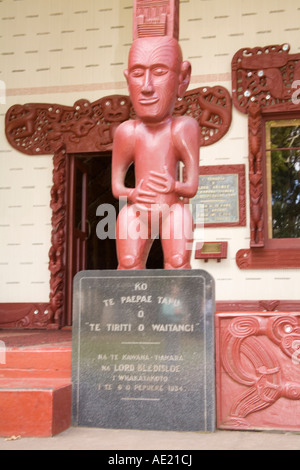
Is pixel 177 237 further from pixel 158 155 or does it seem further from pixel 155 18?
pixel 155 18

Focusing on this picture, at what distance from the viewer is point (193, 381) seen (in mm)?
2850

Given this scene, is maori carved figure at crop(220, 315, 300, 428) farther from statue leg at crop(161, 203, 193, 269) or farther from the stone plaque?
statue leg at crop(161, 203, 193, 269)

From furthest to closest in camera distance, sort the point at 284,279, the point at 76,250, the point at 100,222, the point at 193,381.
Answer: the point at 100,222 < the point at 76,250 < the point at 284,279 < the point at 193,381

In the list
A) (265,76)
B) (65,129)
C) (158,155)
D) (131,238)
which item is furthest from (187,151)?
(65,129)

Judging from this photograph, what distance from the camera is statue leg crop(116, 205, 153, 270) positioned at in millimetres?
3336

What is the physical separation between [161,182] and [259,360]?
1.22 meters

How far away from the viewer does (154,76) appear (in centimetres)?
336

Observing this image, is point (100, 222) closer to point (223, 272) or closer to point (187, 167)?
point (223, 272)

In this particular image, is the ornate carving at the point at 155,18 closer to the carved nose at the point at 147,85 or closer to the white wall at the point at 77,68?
the carved nose at the point at 147,85

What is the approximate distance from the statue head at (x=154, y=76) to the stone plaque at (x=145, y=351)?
3.47 ft

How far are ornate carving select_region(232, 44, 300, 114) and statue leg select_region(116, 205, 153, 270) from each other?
2901 millimetres

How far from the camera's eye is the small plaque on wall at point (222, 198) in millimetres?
5664

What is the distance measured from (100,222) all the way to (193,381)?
6.09 meters

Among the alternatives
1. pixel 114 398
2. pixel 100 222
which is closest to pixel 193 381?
pixel 114 398
